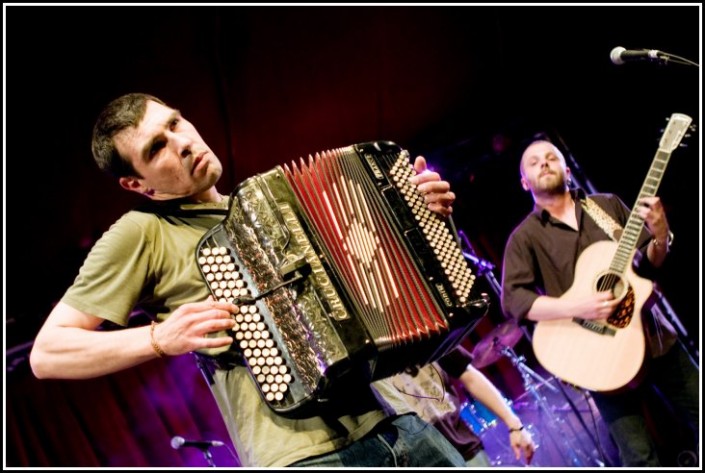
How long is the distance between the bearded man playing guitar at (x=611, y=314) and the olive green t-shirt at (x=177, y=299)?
1.80 meters

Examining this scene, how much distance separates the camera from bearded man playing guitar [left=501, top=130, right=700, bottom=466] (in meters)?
3.02

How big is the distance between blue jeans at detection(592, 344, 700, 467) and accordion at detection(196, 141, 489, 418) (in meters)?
1.76

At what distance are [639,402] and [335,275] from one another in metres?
2.41

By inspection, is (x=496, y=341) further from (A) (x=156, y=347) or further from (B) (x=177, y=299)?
(A) (x=156, y=347)

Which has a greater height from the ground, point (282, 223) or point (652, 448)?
point (282, 223)

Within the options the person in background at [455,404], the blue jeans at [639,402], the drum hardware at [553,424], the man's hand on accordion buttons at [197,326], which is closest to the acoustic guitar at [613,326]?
the blue jeans at [639,402]

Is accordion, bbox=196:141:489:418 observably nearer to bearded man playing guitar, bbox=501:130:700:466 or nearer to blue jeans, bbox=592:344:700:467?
bearded man playing guitar, bbox=501:130:700:466

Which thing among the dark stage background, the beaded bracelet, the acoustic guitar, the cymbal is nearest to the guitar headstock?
the acoustic guitar

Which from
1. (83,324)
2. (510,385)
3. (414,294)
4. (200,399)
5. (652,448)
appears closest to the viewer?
(83,324)

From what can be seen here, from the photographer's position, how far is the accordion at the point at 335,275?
158 centimetres

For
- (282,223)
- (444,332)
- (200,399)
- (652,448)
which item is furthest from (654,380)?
(200,399)

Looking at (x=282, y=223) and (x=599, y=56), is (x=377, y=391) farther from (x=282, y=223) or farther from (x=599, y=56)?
(x=599, y=56)

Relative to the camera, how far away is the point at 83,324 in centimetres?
172

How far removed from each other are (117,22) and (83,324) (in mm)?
2556
